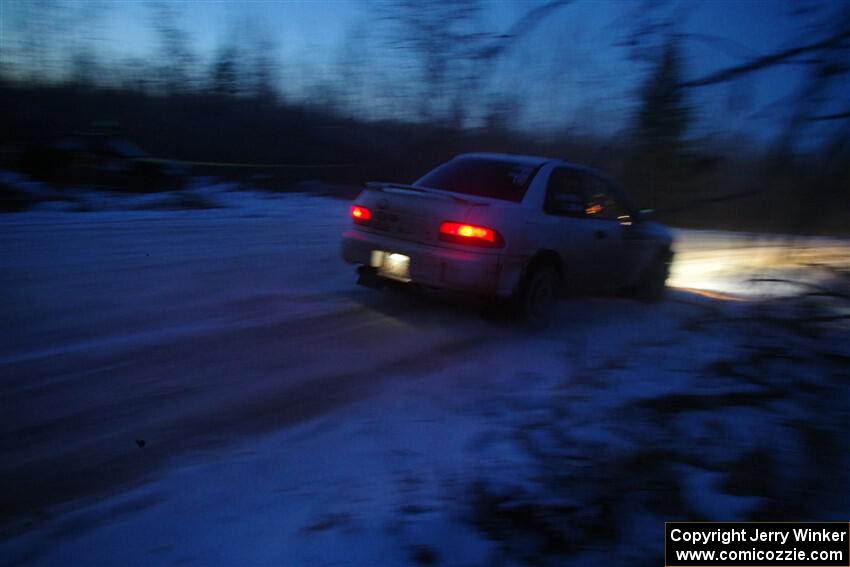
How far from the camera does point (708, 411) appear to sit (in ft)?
14.3

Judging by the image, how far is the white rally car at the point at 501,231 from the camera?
631 centimetres

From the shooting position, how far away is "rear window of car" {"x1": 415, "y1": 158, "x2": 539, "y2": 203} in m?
6.81

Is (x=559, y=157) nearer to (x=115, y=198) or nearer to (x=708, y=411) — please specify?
(x=708, y=411)

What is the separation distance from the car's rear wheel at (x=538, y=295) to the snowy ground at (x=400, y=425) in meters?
0.23

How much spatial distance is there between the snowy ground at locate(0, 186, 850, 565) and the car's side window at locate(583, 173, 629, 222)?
118 cm

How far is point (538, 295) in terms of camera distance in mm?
6941

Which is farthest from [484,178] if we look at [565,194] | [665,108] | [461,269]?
[665,108]

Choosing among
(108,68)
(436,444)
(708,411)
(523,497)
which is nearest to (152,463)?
(436,444)

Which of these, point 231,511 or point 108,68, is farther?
point 108,68

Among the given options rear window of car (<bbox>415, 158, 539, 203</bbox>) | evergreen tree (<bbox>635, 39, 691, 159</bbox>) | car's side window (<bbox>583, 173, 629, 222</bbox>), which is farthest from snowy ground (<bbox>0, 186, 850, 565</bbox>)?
rear window of car (<bbox>415, 158, 539, 203</bbox>)

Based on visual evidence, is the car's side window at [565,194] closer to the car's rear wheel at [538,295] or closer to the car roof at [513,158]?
the car roof at [513,158]

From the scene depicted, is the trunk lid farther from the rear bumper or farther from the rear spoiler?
the rear bumper

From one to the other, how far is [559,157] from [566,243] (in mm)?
1977

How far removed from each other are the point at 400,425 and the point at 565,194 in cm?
356
